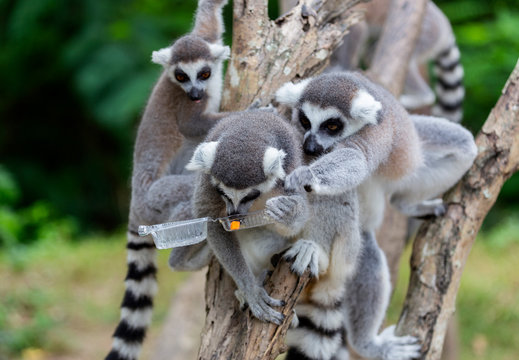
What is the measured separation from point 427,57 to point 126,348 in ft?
16.2

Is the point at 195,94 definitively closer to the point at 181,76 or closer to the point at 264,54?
the point at 181,76

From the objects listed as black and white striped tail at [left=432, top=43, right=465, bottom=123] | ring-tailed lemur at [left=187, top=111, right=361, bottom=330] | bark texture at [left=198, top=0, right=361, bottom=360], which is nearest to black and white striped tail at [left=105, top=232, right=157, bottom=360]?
bark texture at [left=198, top=0, right=361, bottom=360]

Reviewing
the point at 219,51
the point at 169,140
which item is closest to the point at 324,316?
the point at 169,140

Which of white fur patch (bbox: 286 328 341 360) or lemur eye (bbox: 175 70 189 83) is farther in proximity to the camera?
lemur eye (bbox: 175 70 189 83)

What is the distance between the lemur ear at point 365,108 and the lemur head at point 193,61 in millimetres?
1217

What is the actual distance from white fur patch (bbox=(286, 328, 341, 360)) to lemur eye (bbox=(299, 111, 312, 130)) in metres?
1.26

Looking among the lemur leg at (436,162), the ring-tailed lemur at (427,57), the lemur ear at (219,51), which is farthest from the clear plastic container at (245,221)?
the ring-tailed lemur at (427,57)

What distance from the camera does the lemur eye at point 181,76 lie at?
→ 429cm

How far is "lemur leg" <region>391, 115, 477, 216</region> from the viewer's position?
410 centimetres

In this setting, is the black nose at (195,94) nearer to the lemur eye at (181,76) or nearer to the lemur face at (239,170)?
the lemur eye at (181,76)

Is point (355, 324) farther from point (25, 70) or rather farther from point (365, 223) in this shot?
point (25, 70)

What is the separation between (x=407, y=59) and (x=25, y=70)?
275 inches

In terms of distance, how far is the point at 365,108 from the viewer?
3.46 meters

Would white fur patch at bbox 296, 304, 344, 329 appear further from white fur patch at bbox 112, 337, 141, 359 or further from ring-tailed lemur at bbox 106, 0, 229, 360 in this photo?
white fur patch at bbox 112, 337, 141, 359
